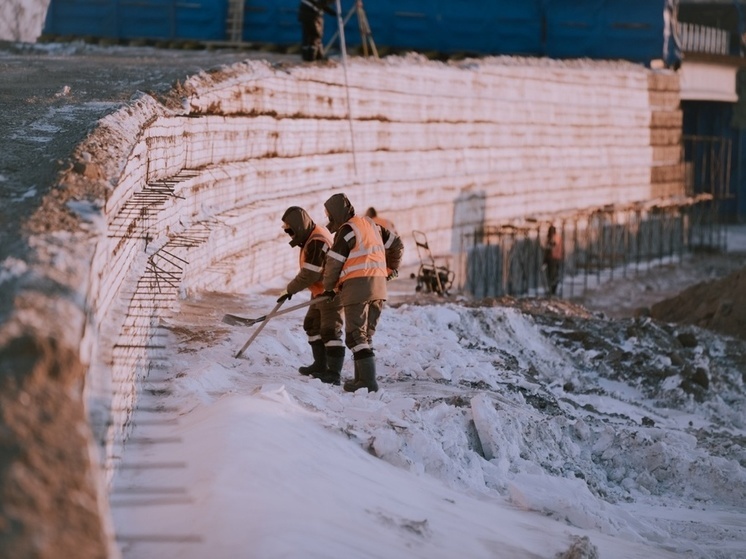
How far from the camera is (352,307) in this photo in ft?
Result: 29.2

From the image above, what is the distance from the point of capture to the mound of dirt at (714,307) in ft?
60.5

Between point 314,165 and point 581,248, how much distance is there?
13.1 meters

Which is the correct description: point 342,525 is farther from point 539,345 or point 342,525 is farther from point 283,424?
point 539,345

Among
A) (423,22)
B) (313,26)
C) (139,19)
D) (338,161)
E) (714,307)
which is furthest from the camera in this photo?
(139,19)

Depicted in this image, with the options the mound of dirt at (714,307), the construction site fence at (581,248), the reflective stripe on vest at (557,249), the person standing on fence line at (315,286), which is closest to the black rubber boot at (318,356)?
the person standing on fence line at (315,286)

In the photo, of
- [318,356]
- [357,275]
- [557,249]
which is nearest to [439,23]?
[557,249]

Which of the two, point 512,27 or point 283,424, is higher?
point 512,27

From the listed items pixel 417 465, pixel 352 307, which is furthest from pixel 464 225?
pixel 417 465

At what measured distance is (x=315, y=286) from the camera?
30.7 ft

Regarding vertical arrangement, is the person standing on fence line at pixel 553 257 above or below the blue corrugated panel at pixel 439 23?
below

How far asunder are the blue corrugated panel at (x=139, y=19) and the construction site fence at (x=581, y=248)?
8867mm

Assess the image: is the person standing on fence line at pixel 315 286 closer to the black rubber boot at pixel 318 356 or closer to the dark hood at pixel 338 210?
the black rubber boot at pixel 318 356

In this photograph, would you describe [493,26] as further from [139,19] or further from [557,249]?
[139,19]

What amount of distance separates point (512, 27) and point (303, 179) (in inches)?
570
